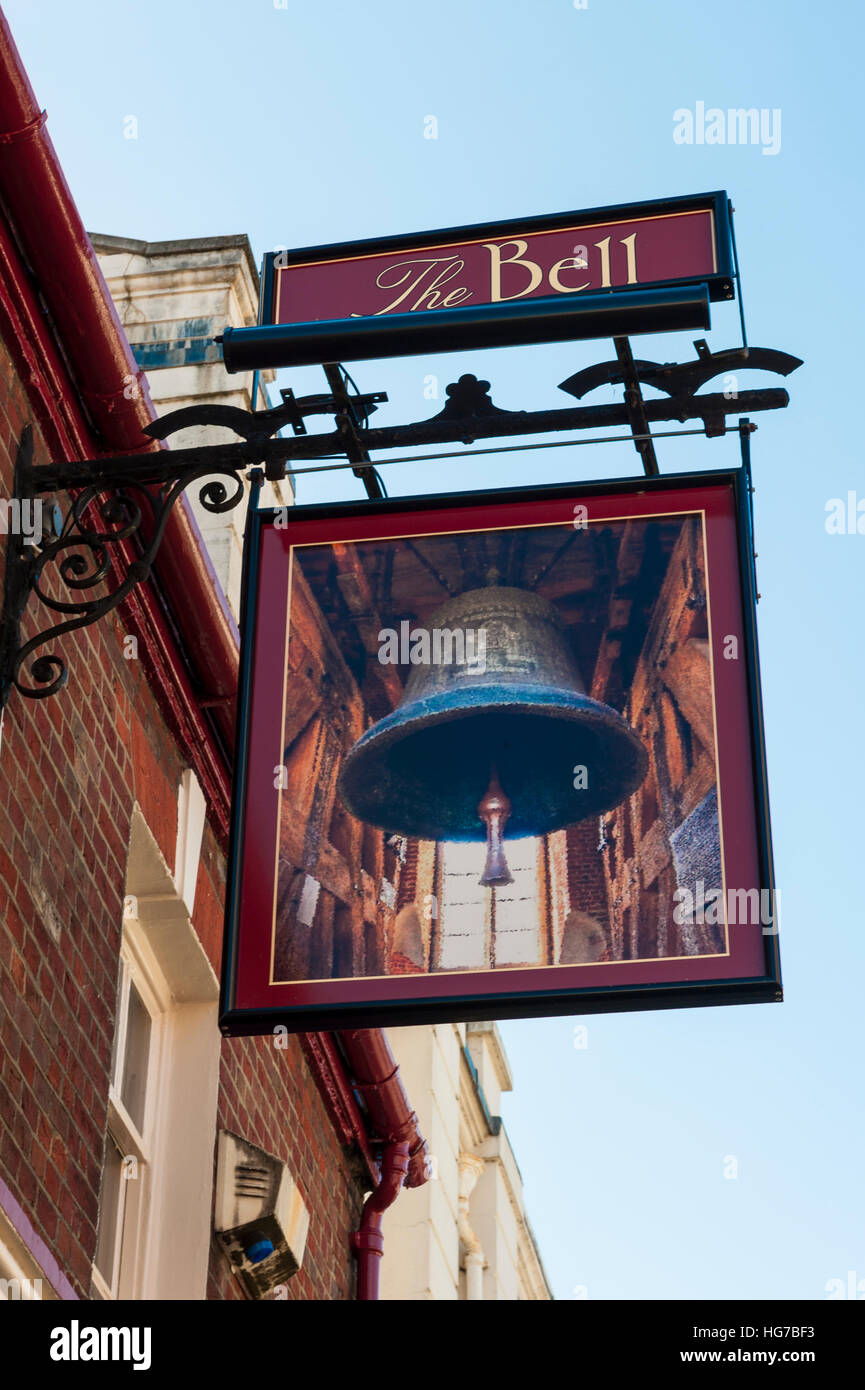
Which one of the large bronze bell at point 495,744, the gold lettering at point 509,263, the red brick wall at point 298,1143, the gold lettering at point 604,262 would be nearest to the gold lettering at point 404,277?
the gold lettering at point 509,263

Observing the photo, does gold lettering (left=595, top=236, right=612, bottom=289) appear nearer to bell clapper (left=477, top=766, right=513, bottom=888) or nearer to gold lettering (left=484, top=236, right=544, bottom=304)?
gold lettering (left=484, top=236, right=544, bottom=304)

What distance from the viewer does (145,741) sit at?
873 cm

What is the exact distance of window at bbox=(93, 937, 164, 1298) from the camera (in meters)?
8.64

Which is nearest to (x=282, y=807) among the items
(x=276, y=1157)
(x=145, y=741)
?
(x=145, y=741)

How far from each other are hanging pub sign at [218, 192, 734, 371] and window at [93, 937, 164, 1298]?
9.01 feet

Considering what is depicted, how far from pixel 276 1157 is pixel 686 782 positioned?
3620 mm

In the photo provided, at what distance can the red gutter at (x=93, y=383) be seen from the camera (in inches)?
291

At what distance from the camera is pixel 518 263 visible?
309 inches

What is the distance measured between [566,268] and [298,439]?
111 cm

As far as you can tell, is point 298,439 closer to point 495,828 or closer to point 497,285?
point 497,285

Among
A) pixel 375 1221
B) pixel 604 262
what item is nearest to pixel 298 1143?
pixel 375 1221

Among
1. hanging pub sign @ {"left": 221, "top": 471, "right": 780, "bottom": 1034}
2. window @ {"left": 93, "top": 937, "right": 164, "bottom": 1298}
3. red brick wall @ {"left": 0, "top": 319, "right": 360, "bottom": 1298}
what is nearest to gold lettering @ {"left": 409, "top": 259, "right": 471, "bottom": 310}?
hanging pub sign @ {"left": 221, "top": 471, "right": 780, "bottom": 1034}

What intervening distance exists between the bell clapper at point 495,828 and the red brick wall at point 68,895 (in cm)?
148
